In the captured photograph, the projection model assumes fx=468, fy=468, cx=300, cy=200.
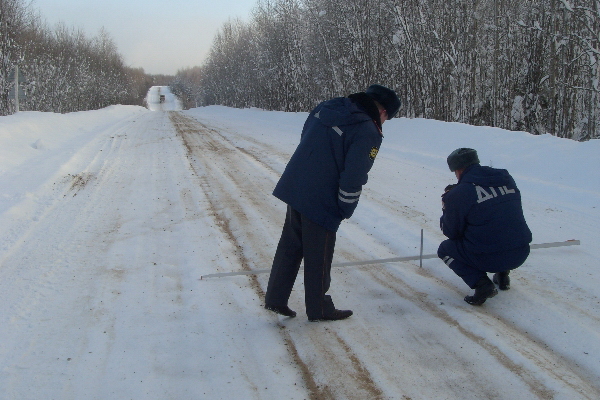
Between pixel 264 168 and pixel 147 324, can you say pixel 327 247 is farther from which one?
pixel 264 168

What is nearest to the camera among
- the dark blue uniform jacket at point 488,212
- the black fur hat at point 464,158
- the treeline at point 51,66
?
the dark blue uniform jacket at point 488,212

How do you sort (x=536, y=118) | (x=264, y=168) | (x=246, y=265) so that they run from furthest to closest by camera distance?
(x=536, y=118) < (x=264, y=168) < (x=246, y=265)

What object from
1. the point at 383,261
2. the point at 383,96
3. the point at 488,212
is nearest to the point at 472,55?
the point at 383,261

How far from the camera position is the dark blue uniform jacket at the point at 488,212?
11.2ft

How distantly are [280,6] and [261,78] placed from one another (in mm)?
11525

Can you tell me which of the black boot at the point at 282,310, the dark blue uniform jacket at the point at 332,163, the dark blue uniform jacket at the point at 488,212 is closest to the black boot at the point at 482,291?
the dark blue uniform jacket at the point at 488,212

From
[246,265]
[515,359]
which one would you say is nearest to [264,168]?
[246,265]

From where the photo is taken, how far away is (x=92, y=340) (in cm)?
296

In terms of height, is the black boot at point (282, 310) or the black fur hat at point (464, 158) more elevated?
the black fur hat at point (464, 158)

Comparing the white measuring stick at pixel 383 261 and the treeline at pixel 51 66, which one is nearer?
the white measuring stick at pixel 383 261

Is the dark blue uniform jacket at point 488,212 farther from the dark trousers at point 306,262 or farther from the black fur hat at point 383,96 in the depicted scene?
the dark trousers at point 306,262

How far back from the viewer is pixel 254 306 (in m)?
3.52

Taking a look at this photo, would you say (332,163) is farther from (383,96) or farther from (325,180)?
(383,96)

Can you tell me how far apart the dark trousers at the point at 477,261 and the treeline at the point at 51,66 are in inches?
866
